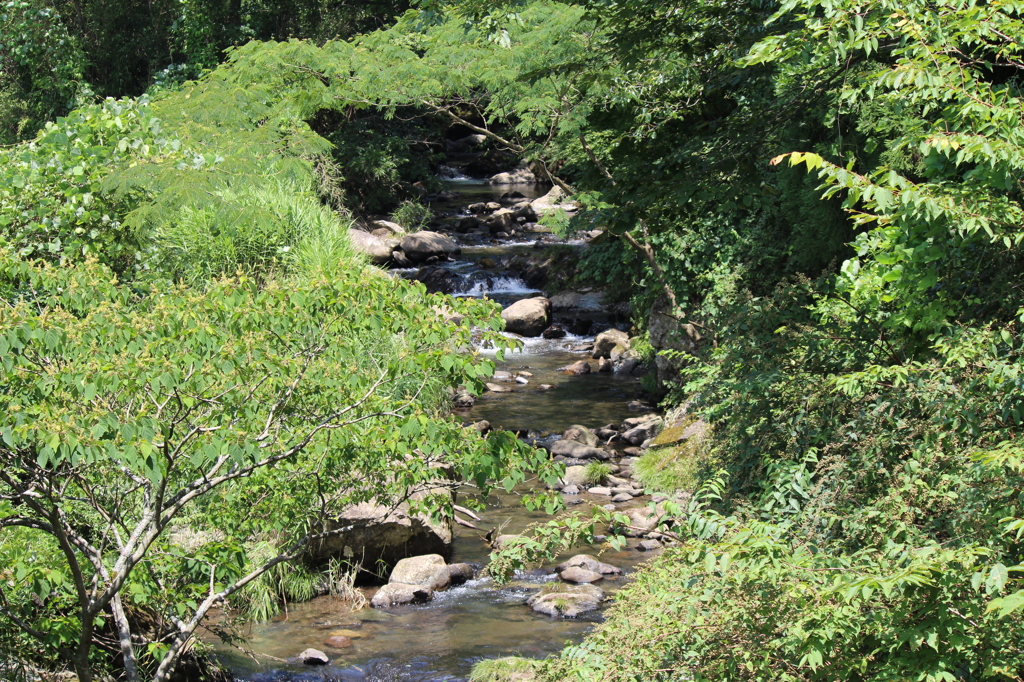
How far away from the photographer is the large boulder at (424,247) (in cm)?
2098

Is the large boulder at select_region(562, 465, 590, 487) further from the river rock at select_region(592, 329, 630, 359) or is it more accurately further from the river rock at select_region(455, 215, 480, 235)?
the river rock at select_region(455, 215, 480, 235)

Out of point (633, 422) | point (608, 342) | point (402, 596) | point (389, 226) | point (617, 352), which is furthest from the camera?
point (389, 226)

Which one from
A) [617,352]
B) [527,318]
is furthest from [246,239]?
[527,318]

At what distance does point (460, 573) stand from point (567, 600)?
1141 millimetres

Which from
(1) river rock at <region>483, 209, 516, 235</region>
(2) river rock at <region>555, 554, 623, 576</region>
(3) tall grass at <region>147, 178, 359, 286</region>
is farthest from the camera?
(1) river rock at <region>483, 209, 516, 235</region>

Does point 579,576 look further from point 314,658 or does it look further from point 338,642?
point 314,658

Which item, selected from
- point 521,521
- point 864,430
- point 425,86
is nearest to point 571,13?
point 425,86

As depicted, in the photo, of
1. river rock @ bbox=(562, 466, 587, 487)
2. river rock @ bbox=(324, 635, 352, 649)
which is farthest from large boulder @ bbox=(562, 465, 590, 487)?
river rock @ bbox=(324, 635, 352, 649)

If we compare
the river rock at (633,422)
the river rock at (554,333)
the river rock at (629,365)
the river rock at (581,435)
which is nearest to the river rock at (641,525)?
the river rock at (581,435)

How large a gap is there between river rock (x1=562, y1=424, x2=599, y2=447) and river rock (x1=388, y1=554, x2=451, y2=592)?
380 cm

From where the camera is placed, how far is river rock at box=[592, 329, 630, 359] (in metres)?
16.0

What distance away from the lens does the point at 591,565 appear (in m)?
8.52

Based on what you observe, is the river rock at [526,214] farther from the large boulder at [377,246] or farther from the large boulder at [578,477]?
the large boulder at [578,477]

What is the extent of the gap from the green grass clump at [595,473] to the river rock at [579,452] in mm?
565
